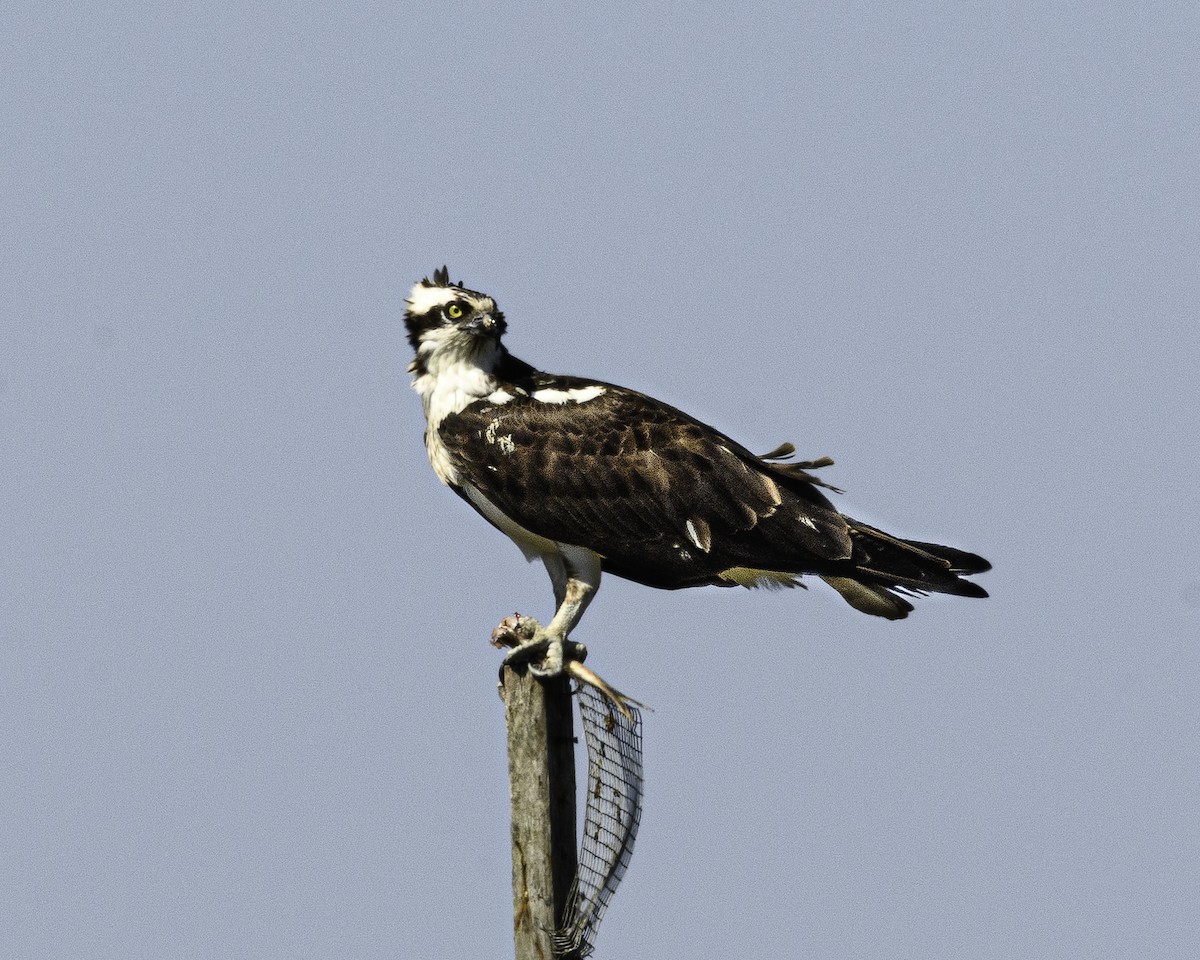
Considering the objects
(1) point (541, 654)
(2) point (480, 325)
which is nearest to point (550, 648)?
(1) point (541, 654)

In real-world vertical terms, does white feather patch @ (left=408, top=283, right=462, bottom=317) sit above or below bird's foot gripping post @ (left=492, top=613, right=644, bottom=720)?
above

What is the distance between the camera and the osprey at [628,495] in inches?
401

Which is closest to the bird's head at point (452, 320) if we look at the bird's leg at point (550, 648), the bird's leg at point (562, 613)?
the bird's leg at point (562, 613)

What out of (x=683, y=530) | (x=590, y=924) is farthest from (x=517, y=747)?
(x=683, y=530)

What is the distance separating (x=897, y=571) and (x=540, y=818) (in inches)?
106

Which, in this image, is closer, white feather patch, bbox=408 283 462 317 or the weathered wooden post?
the weathered wooden post

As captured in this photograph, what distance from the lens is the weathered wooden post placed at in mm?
9234

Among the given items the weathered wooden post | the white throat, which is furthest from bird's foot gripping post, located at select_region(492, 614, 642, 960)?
the white throat

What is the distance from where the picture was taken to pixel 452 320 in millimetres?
10508

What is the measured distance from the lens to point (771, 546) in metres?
10.2

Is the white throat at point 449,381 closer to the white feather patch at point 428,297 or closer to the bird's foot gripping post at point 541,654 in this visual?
the white feather patch at point 428,297

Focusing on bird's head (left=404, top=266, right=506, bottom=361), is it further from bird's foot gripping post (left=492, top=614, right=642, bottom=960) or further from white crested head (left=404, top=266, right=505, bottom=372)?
bird's foot gripping post (left=492, top=614, right=642, bottom=960)

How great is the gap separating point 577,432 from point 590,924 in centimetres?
293

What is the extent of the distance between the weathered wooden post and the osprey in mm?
710
